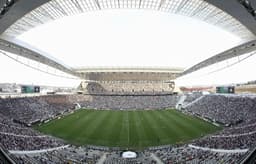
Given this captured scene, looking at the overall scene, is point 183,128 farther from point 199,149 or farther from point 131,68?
point 131,68

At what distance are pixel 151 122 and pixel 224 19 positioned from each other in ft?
77.2

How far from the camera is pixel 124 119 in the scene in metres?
55.8

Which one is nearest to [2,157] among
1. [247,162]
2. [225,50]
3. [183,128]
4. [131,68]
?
[247,162]

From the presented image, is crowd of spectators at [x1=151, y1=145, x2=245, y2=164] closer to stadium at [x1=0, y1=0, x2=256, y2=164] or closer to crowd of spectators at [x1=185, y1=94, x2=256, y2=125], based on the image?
stadium at [x1=0, y1=0, x2=256, y2=164]

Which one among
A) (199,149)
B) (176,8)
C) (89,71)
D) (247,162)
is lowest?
(199,149)

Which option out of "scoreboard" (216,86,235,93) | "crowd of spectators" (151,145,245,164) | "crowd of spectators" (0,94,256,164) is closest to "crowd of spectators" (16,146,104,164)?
"crowd of spectators" (0,94,256,164)

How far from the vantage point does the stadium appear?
26562 mm

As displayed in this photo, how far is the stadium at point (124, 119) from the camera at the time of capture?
1046 inches

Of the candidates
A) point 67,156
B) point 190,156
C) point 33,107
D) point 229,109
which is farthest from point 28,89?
point 190,156

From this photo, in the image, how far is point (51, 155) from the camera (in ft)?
84.7

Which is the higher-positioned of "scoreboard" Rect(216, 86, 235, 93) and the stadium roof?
the stadium roof

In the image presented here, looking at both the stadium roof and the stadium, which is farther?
the stadium roof

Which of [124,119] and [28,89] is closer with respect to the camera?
[124,119]

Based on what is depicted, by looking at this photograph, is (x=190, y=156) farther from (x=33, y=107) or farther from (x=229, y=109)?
(x=33, y=107)
